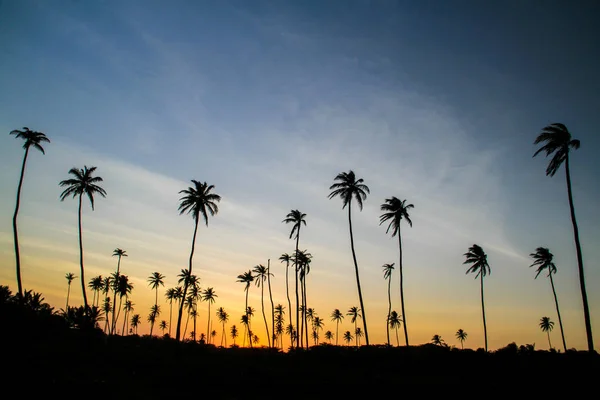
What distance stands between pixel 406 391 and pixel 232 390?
1160 centimetres

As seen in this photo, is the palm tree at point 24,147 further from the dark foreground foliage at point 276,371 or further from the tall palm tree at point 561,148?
the tall palm tree at point 561,148

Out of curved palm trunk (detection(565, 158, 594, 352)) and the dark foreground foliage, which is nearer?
the dark foreground foliage

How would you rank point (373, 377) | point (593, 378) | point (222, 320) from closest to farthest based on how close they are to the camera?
point (593, 378) → point (373, 377) → point (222, 320)

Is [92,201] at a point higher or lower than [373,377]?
higher

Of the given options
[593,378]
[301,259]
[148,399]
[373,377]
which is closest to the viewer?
[148,399]

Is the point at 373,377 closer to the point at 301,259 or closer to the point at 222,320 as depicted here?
the point at 301,259

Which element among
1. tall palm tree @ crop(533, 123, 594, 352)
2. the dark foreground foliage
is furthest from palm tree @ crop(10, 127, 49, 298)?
tall palm tree @ crop(533, 123, 594, 352)

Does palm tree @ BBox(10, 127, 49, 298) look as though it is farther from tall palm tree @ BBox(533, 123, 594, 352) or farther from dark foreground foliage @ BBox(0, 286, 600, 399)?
tall palm tree @ BBox(533, 123, 594, 352)

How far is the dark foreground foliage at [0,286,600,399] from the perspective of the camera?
21.3 meters

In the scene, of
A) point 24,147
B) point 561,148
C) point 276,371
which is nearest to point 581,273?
point 561,148

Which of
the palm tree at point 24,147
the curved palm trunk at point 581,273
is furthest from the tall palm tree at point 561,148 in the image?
the palm tree at point 24,147

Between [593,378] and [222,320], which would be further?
[222,320]

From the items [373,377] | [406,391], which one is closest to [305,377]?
[373,377]

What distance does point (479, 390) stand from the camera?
2141 cm
